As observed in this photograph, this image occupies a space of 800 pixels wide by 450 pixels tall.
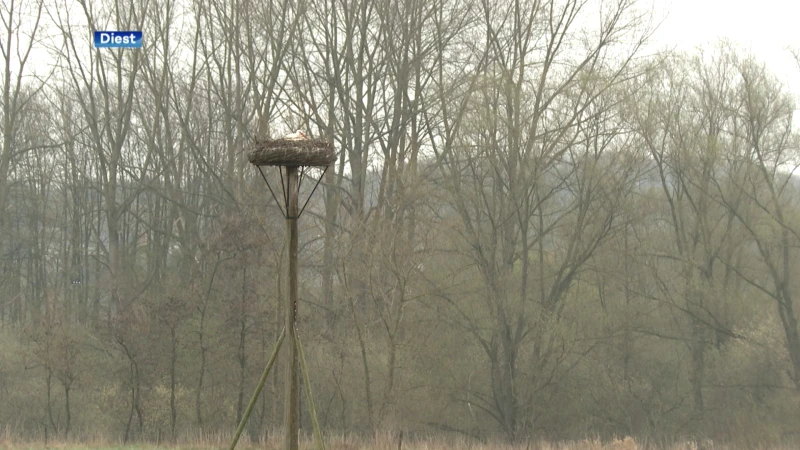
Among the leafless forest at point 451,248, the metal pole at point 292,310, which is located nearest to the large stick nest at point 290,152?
the metal pole at point 292,310

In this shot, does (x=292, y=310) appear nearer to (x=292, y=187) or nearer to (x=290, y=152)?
(x=292, y=187)

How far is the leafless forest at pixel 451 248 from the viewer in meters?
23.2

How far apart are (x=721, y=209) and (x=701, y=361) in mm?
5878

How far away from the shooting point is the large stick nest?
784 centimetres

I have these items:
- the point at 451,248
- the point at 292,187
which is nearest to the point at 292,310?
the point at 292,187

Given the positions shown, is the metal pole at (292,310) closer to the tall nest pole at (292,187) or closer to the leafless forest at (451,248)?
the tall nest pole at (292,187)

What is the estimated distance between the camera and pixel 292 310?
27.0 ft

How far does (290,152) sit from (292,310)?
62.6 inches

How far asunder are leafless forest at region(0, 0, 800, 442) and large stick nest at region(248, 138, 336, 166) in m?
12.7

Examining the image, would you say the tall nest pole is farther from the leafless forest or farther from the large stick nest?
the leafless forest

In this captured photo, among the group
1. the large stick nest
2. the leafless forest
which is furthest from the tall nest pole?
the leafless forest

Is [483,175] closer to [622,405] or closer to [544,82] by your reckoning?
[544,82]

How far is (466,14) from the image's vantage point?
2680 centimetres

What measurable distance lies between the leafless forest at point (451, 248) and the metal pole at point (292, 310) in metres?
12.1
